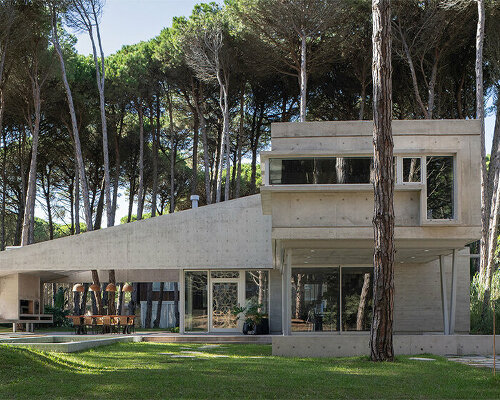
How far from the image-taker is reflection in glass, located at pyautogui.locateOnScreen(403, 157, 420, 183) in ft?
50.1

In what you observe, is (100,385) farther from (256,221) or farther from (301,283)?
(256,221)

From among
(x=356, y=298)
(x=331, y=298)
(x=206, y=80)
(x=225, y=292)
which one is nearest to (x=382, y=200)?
(x=331, y=298)

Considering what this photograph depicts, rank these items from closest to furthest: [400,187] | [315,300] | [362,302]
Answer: [400,187] < [315,300] < [362,302]

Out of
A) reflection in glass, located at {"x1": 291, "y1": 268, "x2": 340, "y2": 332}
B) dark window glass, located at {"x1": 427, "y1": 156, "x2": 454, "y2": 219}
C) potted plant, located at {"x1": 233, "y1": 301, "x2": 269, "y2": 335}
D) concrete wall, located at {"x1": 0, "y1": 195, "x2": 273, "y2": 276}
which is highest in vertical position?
dark window glass, located at {"x1": 427, "y1": 156, "x2": 454, "y2": 219}

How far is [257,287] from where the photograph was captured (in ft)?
72.7

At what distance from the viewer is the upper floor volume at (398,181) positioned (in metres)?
15.2

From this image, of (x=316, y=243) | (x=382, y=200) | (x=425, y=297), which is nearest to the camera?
(x=382, y=200)

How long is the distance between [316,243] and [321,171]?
6.17 ft

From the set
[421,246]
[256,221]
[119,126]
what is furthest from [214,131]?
[421,246]

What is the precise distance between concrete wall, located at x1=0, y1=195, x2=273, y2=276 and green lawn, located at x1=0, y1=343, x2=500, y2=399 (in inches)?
373

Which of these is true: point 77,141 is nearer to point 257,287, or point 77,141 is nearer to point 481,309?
point 257,287

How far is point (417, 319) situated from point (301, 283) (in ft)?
12.5

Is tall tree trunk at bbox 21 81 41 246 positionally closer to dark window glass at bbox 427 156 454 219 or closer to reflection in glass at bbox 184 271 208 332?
reflection in glass at bbox 184 271 208 332

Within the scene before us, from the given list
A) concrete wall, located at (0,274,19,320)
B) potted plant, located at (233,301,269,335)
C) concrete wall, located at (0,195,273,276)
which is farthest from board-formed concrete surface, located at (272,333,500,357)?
concrete wall, located at (0,274,19,320)
